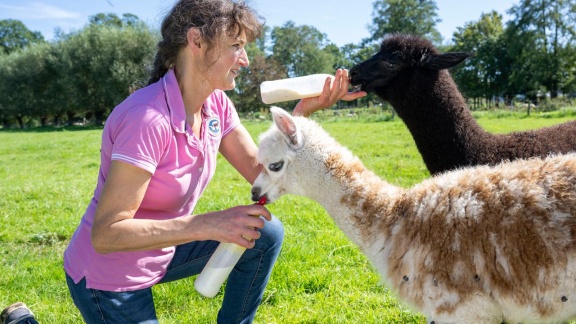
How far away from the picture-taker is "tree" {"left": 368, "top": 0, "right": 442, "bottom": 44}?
4606cm

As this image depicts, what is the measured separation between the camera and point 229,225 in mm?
1934

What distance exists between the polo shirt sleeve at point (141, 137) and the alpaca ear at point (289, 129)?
54 centimetres

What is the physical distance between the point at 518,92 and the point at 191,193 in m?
46.6

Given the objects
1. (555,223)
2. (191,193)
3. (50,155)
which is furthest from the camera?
(50,155)

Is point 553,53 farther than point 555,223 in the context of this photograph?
Yes

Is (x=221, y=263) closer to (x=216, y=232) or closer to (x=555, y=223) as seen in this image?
(x=216, y=232)

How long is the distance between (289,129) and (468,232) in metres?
0.96

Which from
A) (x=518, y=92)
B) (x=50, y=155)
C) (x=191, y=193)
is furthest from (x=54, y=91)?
(x=191, y=193)

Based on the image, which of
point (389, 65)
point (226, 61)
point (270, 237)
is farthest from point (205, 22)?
point (389, 65)

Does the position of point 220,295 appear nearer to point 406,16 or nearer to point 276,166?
point 276,166

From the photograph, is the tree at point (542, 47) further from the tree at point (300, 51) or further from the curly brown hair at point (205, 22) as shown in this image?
the curly brown hair at point (205, 22)

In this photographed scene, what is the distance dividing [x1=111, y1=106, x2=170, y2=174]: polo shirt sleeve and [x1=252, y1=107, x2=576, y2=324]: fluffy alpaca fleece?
557mm

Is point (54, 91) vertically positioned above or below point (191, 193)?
above

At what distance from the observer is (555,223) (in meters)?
1.84
